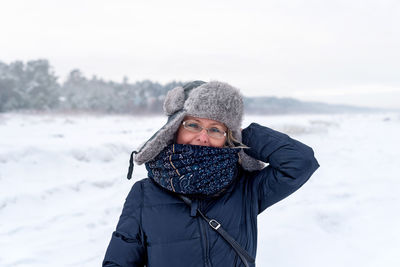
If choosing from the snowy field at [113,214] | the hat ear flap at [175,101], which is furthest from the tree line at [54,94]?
the hat ear flap at [175,101]

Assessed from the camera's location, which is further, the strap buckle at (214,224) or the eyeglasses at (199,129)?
the eyeglasses at (199,129)

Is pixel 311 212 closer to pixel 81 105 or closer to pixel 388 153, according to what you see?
pixel 388 153

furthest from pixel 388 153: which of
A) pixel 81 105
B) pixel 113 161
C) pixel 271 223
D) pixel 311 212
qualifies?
pixel 81 105

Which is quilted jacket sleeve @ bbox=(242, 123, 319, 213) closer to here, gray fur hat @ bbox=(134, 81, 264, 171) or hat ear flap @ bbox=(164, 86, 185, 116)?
gray fur hat @ bbox=(134, 81, 264, 171)

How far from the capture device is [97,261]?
9.55ft

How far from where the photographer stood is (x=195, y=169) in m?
1.50

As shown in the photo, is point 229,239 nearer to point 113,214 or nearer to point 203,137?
point 203,137

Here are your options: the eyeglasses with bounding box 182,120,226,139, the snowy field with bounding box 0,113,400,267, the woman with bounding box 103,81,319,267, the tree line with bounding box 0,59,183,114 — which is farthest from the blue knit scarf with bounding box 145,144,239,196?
the tree line with bounding box 0,59,183,114

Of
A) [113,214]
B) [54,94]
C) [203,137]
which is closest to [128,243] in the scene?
[203,137]

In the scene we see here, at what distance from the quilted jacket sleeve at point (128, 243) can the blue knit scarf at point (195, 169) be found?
8.5 inches

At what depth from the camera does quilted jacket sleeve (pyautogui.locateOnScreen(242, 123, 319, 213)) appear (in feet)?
4.94

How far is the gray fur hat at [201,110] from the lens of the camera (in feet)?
5.16

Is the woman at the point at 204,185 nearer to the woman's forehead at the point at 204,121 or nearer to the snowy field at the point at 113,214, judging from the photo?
the woman's forehead at the point at 204,121

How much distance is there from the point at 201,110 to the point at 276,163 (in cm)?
46
